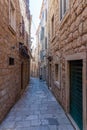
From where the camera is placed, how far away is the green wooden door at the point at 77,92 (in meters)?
4.55

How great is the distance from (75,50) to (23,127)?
7.58 ft

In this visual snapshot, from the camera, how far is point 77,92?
4.87m

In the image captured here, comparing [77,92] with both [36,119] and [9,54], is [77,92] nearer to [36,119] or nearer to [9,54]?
[36,119]

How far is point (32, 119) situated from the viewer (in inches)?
224

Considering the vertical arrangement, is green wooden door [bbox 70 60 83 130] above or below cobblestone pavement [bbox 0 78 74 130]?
above

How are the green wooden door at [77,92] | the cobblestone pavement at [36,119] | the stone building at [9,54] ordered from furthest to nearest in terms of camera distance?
the stone building at [9,54] → the cobblestone pavement at [36,119] → the green wooden door at [77,92]

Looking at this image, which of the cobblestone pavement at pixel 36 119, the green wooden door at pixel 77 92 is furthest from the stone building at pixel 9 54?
the green wooden door at pixel 77 92

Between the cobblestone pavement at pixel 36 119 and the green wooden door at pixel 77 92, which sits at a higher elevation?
the green wooden door at pixel 77 92

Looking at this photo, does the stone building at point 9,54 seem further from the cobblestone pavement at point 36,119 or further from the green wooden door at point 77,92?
the green wooden door at point 77,92

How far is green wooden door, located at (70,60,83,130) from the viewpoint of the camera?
4.55 meters

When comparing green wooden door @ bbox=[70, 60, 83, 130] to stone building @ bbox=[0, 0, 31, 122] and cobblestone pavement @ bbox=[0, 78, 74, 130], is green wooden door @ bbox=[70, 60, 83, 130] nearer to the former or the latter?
cobblestone pavement @ bbox=[0, 78, 74, 130]

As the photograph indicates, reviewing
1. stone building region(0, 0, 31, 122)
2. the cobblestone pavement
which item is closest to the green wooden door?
the cobblestone pavement

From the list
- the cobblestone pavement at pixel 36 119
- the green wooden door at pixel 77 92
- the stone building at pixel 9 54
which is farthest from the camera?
the stone building at pixel 9 54

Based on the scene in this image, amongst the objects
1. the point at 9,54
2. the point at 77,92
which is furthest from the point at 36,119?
the point at 9,54
